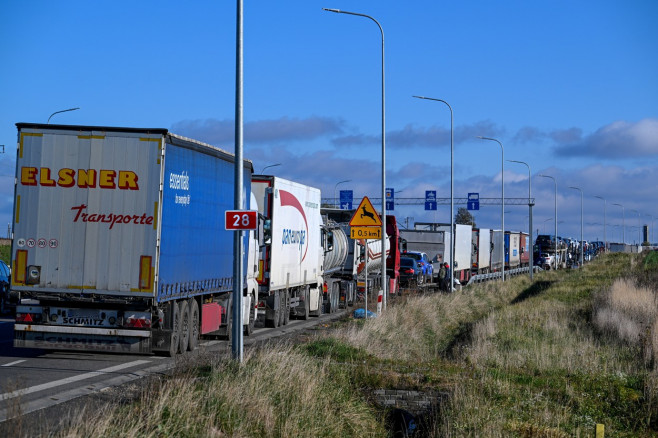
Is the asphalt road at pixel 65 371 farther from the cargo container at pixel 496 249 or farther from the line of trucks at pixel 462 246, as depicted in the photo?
the cargo container at pixel 496 249

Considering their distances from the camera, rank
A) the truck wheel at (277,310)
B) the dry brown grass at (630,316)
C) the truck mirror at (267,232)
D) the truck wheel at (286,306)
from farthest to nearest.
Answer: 1. the truck wheel at (286,306)
2. the truck wheel at (277,310)
3. the truck mirror at (267,232)
4. the dry brown grass at (630,316)

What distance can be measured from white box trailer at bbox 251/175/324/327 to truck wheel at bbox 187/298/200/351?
18.3 ft

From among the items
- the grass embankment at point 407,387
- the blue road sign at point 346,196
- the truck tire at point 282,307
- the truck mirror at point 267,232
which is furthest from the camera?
the blue road sign at point 346,196

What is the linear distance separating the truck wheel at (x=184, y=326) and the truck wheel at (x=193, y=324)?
10 centimetres

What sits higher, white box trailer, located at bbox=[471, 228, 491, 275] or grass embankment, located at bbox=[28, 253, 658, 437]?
white box trailer, located at bbox=[471, 228, 491, 275]

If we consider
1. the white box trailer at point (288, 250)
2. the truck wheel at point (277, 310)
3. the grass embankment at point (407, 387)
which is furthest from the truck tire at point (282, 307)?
the grass embankment at point (407, 387)

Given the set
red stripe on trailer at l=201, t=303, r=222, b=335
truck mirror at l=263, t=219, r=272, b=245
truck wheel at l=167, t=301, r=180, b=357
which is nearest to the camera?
truck wheel at l=167, t=301, r=180, b=357

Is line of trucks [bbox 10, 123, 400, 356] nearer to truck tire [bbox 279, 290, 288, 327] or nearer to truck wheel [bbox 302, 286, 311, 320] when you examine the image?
truck tire [bbox 279, 290, 288, 327]

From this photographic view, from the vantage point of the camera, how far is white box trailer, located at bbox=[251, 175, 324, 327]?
23.7m

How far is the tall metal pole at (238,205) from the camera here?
13461 mm

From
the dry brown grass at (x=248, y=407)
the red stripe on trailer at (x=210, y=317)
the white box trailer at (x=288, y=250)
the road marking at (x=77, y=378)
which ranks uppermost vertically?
the white box trailer at (x=288, y=250)

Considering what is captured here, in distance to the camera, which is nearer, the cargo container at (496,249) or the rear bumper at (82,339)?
the rear bumper at (82,339)

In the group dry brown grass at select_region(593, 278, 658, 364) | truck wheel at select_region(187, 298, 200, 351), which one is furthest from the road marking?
dry brown grass at select_region(593, 278, 658, 364)

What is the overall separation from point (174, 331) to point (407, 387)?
5122 millimetres
